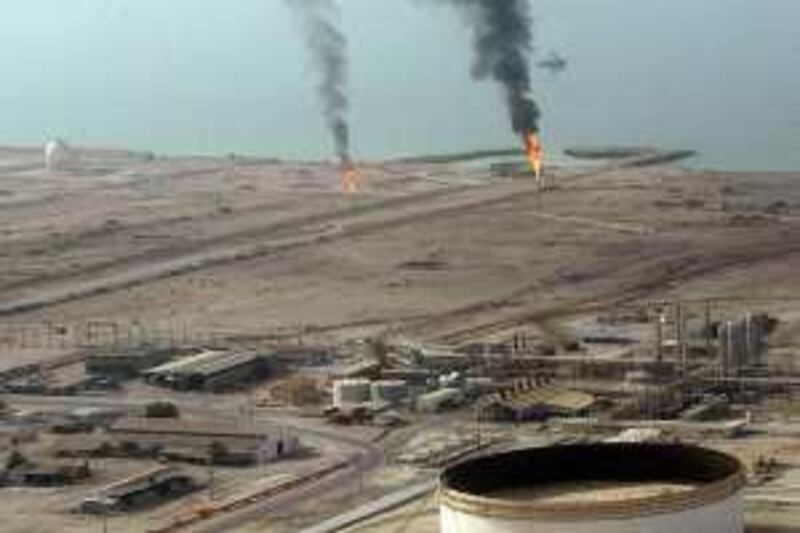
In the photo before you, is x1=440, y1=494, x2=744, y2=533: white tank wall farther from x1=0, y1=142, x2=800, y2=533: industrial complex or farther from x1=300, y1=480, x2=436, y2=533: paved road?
x1=300, y1=480, x2=436, y2=533: paved road

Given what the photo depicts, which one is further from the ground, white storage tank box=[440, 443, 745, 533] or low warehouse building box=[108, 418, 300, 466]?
white storage tank box=[440, 443, 745, 533]

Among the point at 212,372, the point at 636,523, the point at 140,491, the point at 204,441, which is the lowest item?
the point at 140,491

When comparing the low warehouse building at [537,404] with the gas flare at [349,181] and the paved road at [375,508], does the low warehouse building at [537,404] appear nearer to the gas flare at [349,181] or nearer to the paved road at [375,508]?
the paved road at [375,508]

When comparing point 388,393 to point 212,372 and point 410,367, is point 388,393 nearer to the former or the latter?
point 410,367

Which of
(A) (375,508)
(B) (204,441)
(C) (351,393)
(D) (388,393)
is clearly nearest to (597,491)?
(A) (375,508)

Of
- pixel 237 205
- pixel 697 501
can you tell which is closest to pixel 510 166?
pixel 237 205

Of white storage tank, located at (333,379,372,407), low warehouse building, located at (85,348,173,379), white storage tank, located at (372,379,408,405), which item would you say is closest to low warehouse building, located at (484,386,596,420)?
white storage tank, located at (372,379,408,405)
